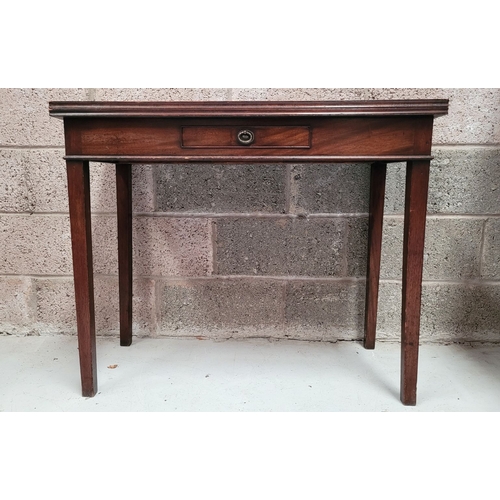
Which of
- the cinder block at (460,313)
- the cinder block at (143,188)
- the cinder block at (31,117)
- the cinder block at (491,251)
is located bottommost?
the cinder block at (460,313)

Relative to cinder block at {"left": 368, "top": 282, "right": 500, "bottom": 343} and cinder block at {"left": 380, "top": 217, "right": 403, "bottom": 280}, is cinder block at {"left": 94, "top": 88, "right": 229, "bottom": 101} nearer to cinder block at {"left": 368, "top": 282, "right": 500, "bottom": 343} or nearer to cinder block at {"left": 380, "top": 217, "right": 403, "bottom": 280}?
cinder block at {"left": 380, "top": 217, "right": 403, "bottom": 280}

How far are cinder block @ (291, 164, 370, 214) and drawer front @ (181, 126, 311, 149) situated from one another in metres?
0.51

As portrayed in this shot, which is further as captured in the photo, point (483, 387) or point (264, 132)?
point (483, 387)

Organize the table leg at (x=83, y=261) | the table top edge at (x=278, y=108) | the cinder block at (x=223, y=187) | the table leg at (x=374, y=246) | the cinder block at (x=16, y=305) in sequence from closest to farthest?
the table top edge at (x=278, y=108), the table leg at (x=83, y=261), the table leg at (x=374, y=246), the cinder block at (x=223, y=187), the cinder block at (x=16, y=305)

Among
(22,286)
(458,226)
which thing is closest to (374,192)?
(458,226)

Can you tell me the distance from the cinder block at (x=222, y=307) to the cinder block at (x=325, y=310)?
0.05 meters

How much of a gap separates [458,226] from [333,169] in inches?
20.4

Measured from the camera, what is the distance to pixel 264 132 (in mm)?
1167

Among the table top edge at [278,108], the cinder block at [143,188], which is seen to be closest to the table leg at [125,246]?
the cinder block at [143,188]

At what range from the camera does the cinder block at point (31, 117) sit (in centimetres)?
166

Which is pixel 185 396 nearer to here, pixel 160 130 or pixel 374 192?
pixel 160 130

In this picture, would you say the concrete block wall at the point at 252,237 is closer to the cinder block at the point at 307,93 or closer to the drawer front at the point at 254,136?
the cinder block at the point at 307,93

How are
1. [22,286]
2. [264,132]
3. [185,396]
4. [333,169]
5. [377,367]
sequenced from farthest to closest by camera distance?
[22,286] < [333,169] < [377,367] < [185,396] < [264,132]

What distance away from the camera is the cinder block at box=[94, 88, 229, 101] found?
5.38ft
